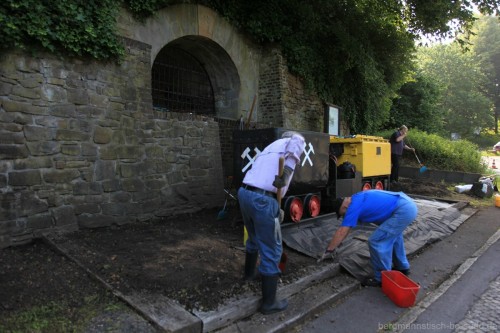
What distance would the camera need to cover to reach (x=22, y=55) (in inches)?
181

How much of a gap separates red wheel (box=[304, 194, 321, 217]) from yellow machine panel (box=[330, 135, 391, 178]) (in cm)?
150

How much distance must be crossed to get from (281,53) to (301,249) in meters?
6.10

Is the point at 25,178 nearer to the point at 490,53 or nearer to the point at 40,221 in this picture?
the point at 40,221

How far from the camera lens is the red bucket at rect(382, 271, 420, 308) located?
371cm

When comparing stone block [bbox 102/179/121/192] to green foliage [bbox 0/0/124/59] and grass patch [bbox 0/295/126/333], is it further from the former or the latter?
grass patch [bbox 0/295/126/333]

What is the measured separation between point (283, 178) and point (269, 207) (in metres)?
0.31

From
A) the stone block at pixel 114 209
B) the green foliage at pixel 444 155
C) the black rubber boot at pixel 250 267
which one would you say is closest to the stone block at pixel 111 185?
the stone block at pixel 114 209

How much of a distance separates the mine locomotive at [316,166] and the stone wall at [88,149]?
1358 millimetres

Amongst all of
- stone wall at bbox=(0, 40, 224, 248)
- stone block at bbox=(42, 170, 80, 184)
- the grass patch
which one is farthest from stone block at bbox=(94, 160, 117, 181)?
the grass patch

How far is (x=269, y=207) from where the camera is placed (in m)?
3.36

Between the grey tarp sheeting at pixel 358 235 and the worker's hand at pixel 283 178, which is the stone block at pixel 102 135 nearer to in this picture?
the grey tarp sheeting at pixel 358 235

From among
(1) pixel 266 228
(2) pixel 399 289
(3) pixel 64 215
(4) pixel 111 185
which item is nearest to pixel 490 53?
(2) pixel 399 289

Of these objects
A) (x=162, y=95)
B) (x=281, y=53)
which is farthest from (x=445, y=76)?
(x=162, y=95)

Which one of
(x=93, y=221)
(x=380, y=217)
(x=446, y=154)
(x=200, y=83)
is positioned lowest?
(x=93, y=221)
